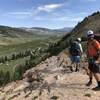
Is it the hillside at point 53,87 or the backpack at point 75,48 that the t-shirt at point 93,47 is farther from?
the backpack at point 75,48

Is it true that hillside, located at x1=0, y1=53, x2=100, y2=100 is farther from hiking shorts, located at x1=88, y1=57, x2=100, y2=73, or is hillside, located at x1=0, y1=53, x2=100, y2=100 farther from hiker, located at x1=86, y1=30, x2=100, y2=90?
hiker, located at x1=86, y1=30, x2=100, y2=90

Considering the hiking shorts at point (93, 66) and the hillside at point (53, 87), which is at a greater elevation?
the hiking shorts at point (93, 66)

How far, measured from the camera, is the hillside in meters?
24.8

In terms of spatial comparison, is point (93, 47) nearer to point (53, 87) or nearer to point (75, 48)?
point (53, 87)

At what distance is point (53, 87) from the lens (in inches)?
1097

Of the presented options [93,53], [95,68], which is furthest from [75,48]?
[93,53]

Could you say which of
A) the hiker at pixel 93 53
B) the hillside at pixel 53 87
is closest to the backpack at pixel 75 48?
the hillside at pixel 53 87

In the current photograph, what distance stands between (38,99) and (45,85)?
9.82 feet

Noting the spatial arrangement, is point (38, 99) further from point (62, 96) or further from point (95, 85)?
point (95, 85)

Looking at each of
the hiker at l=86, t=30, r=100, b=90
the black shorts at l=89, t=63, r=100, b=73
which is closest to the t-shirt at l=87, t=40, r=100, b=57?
the hiker at l=86, t=30, r=100, b=90

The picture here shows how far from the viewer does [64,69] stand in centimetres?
3600

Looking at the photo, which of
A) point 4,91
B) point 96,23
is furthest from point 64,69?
point 96,23

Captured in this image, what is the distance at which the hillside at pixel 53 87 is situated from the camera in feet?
81.4

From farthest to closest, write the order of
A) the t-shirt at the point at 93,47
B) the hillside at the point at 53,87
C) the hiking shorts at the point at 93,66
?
the hillside at the point at 53,87, the hiking shorts at the point at 93,66, the t-shirt at the point at 93,47
